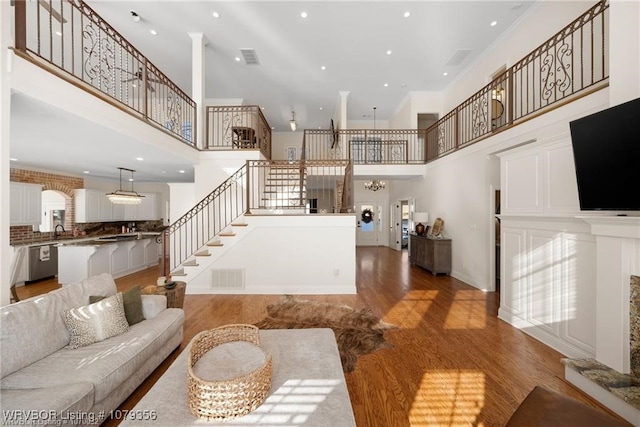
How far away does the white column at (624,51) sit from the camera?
7.34 ft

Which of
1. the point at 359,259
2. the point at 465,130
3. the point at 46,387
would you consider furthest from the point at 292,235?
the point at 465,130

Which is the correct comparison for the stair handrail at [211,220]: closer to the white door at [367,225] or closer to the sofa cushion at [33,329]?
the sofa cushion at [33,329]

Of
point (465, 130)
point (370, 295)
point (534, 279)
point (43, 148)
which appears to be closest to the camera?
point (534, 279)

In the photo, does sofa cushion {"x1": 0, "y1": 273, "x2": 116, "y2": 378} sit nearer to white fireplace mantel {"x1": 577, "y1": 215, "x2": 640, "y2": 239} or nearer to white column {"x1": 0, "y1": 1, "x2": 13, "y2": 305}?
white column {"x1": 0, "y1": 1, "x2": 13, "y2": 305}

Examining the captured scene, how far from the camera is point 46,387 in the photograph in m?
1.66

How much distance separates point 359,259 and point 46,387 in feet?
25.6

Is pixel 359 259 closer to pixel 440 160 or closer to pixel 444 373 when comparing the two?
pixel 440 160

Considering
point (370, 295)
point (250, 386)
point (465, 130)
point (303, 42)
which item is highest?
A: point (303, 42)

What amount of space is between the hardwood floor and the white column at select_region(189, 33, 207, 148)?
382cm

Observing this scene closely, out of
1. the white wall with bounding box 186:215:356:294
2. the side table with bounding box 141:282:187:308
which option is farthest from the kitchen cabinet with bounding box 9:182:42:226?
the side table with bounding box 141:282:187:308

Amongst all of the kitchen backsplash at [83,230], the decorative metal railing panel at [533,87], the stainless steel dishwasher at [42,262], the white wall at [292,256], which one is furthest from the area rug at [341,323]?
the kitchen backsplash at [83,230]

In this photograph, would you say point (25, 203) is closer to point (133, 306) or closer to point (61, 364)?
point (133, 306)

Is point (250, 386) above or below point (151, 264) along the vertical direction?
above

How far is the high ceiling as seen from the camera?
4938 mm
